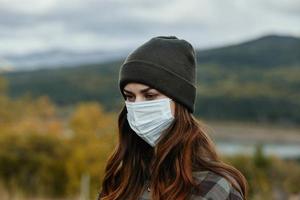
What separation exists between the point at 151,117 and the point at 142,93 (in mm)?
104

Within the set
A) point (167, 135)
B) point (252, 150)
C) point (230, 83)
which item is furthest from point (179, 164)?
point (230, 83)

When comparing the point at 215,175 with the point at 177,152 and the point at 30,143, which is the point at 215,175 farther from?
the point at 30,143

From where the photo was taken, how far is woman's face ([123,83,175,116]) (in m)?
2.28

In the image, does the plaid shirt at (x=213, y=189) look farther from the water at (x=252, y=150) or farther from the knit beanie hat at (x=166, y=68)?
the water at (x=252, y=150)

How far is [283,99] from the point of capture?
395ft

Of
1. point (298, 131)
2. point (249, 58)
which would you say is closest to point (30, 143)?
point (298, 131)

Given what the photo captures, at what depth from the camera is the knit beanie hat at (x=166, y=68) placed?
7.54 feet

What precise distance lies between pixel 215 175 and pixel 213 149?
0.37ft

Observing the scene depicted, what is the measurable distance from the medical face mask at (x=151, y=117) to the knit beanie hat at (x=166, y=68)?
60 millimetres

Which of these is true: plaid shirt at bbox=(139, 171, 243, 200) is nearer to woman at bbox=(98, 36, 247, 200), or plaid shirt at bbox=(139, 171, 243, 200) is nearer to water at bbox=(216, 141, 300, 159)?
woman at bbox=(98, 36, 247, 200)

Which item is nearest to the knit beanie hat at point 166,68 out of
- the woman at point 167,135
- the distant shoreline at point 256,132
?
the woman at point 167,135

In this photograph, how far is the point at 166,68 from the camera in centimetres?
235

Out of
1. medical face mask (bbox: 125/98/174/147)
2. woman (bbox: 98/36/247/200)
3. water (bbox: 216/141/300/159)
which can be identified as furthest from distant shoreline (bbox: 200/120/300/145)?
medical face mask (bbox: 125/98/174/147)

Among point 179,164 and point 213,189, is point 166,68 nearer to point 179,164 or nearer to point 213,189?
point 179,164
